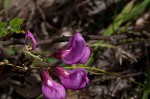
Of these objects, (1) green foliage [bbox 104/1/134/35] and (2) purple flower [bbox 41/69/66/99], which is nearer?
(2) purple flower [bbox 41/69/66/99]

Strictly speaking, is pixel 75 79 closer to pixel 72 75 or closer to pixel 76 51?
pixel 72 75

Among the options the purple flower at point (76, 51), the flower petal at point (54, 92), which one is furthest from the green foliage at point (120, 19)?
the flower petal at point (54, 92)

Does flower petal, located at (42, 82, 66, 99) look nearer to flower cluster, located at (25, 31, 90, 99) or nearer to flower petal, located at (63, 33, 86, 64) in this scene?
flower cluster, located at (25, 31, 90, 99)

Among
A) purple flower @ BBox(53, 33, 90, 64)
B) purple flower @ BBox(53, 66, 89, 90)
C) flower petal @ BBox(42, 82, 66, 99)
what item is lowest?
flower petal @ BBox(42, 82, 66, 99)

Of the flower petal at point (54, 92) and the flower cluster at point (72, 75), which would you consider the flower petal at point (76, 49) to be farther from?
the flower petal at point (54, 92)

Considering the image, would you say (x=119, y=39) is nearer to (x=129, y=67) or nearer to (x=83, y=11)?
(x=129, y=67)

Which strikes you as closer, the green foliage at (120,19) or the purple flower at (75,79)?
the purple flower at (75,79)

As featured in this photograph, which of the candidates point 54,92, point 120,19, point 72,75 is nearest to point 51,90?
point 54,92

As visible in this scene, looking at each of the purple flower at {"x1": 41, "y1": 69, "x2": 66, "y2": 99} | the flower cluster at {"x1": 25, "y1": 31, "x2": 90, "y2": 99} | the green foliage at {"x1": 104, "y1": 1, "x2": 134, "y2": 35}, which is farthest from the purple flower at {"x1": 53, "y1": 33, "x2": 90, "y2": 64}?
the green foliage at {"x1": 104, "y1": 1, "x2": 134, "y2": 35}

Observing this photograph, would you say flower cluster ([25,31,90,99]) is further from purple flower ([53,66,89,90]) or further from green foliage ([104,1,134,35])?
green foliage ([104,1,134,35])

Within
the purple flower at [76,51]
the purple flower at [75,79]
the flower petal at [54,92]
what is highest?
the purple flower at [76,51]

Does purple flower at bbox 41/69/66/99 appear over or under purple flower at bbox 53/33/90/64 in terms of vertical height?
under
